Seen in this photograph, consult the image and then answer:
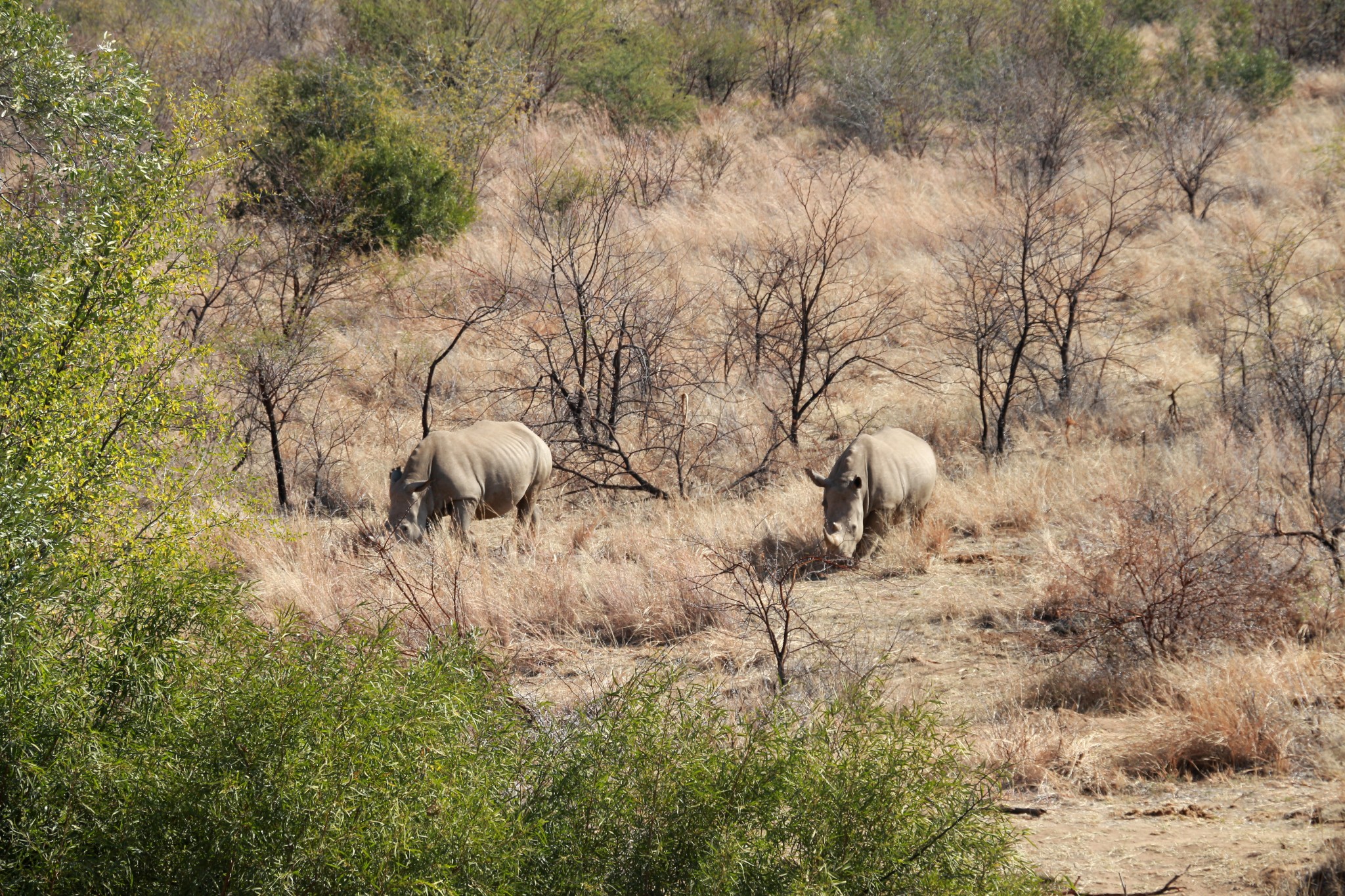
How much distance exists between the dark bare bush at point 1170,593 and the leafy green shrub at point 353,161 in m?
11.7

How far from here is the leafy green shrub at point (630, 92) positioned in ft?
80.4

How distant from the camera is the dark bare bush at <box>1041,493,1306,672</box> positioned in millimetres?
7758

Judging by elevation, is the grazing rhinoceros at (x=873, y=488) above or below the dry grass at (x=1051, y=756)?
above

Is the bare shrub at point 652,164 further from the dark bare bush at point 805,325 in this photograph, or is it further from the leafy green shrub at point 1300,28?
the leafy green shrub at point 1300,28

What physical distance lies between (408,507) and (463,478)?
0.54 m

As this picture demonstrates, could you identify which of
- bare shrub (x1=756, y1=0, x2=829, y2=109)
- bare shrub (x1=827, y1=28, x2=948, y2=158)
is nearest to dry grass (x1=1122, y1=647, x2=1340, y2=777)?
bare shrub (x1=827, y1=28, x2=948, y2=158)

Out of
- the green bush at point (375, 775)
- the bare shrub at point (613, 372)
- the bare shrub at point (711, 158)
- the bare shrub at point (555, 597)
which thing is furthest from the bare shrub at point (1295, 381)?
the bare shrub at point (711, 158)

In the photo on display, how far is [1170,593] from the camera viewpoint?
7934 mm

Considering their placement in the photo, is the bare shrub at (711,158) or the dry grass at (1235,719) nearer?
the dry grass at (1235,719)

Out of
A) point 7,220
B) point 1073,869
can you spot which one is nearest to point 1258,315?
point 1073,869

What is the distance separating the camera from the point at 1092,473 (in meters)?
11.7

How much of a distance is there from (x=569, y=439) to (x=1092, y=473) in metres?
5.19

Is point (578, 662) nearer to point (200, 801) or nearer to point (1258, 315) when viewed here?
point (200, 801)

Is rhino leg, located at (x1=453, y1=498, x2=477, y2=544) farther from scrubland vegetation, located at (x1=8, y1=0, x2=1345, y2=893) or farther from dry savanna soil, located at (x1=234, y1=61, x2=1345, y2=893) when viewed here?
scrubland vegetation, located at (x1=8, y1=0, x2=1345, y2=893)
